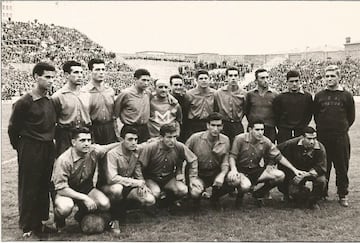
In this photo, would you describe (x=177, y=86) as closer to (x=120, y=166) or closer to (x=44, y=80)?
(x=120, y=166)

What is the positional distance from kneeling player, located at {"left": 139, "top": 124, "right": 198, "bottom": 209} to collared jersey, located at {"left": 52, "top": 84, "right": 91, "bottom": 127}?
0.89m

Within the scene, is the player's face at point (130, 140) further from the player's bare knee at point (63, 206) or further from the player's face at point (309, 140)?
the player's face at point (309, 140)

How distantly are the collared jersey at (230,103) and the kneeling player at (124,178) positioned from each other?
6.16 feet

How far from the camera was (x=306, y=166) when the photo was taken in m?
5.97

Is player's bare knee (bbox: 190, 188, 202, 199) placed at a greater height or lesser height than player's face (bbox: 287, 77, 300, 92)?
lesser

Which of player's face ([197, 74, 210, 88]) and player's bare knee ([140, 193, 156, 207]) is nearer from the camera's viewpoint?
player's bare knee ([140, 193, 156, 207])

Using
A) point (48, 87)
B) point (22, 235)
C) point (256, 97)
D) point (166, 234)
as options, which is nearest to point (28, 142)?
point (48, 87)

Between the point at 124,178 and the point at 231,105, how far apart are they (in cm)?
232

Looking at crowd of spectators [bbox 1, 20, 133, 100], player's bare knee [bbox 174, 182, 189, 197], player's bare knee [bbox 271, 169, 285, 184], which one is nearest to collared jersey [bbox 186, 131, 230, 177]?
player's bare knee [bbox 174, 182, 189, 197]

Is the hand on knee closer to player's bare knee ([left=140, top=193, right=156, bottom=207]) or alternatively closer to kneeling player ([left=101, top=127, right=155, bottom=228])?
kneeling player ([left=101, top=127, right=155, bottom=228])

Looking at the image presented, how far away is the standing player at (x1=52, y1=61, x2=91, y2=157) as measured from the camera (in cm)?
534

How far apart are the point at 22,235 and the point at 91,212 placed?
762mm

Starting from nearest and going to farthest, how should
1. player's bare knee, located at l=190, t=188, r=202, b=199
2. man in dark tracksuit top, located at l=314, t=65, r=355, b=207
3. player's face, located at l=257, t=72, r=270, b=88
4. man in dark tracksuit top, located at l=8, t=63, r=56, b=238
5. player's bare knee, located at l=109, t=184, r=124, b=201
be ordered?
1. man in dark tracksuit top, located at l=8, t=63, r=56, b=238
2. player's bare knee, located at l=109, t=184, r=124, b=201
3. player's bare knee, located at l=190, t=188, r=202, b=199
4. man in dark tracksuit top, located at l=314, t=65, r=355, b=207
5. player's face, located at l=257, t=72, r=270, b=88

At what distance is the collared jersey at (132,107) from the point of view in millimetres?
6042
